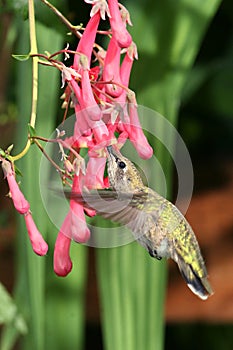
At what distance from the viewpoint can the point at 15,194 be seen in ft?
2.46

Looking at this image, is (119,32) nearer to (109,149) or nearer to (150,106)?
(109,149)

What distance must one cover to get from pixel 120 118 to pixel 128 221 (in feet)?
0.31

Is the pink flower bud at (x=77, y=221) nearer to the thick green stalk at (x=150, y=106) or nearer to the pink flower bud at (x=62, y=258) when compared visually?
the pink flower bud at (x=62, y=258)

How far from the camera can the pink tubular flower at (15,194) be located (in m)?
0.74

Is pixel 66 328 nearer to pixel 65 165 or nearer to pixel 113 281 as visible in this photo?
pixel 113 281

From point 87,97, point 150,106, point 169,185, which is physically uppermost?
point 87,97

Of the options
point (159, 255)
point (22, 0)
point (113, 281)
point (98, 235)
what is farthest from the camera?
point (113, 281)

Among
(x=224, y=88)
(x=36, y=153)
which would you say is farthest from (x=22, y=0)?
(x=224, y=88)

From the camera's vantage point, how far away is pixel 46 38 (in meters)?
1.25

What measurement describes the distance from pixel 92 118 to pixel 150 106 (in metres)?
0.75

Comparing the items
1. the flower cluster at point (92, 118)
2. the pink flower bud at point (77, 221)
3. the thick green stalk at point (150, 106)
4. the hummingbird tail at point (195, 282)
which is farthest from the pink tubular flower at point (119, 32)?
the thick green stalk at point (150, 106)

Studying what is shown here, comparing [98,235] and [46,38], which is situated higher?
[46,38]

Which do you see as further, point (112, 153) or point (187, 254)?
point (187, 254)

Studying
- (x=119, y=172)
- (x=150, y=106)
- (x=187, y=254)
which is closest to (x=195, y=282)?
(x=187, y=254)
